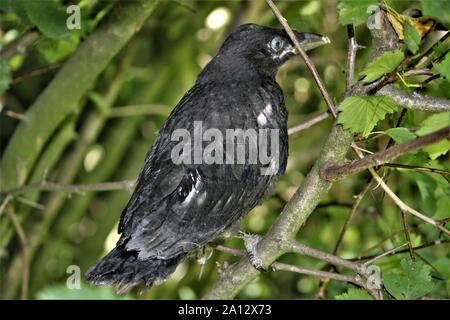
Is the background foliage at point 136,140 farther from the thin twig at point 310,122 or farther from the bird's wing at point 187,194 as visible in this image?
the bird's wing at point 187,194

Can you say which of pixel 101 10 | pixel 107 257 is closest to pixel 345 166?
pixel 107 257

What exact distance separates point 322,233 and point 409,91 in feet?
6.93

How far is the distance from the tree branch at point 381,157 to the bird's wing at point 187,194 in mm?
356

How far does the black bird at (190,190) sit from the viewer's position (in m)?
1.81

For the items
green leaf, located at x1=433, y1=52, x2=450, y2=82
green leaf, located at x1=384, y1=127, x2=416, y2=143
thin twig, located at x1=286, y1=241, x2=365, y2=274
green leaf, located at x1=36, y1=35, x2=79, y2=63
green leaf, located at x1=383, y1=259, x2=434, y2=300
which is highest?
green leaf, located at x1=36, y1=35, x2=79, y2=63

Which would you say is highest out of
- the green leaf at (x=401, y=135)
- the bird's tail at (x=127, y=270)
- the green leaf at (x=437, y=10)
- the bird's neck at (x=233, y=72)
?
the bird's neck at (x=233, y=72)

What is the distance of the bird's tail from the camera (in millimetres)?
1749

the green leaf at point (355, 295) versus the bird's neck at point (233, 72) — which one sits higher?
the bird's neck at point (233, 72)

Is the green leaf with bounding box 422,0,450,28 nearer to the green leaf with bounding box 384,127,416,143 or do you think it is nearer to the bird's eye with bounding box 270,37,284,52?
the green leaf with bounding box 384,127,416,143

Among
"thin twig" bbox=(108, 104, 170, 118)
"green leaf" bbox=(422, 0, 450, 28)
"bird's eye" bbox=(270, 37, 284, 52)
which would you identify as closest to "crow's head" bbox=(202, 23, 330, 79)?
"bird's eye" bbox=(270, 37, 284, 52)

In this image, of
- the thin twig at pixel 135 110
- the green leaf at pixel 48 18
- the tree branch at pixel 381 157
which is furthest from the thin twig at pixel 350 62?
the thin twig at pixel 135 110

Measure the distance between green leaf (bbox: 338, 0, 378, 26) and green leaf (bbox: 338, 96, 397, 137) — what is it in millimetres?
186

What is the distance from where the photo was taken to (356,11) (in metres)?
1.47

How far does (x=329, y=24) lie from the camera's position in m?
3.63
